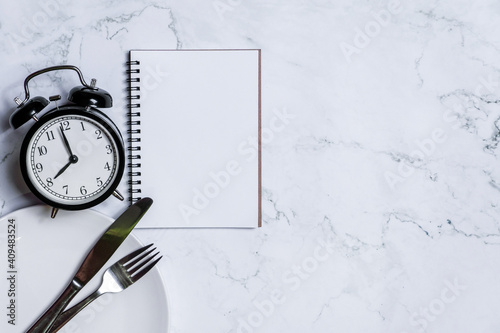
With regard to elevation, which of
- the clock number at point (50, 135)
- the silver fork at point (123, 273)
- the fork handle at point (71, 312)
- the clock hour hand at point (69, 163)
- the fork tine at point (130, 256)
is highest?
the clock number at point (50, 135)

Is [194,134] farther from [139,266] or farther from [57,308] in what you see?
[57,308]

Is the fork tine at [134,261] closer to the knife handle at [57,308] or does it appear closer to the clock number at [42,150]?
the knife handle at [57,308]

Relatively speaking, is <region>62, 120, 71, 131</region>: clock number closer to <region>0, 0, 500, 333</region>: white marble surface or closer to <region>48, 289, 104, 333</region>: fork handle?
<region>0, 0, 500, 333</region>: white marble surface

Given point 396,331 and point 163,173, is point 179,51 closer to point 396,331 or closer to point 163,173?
point 163,173

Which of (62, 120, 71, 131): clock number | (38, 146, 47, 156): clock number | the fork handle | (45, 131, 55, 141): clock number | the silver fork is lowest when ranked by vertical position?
the fork handle

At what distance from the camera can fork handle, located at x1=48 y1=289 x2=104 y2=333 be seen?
2.71ft

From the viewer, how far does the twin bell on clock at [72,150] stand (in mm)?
782

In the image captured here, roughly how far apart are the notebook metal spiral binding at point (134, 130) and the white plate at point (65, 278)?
0.08 metres

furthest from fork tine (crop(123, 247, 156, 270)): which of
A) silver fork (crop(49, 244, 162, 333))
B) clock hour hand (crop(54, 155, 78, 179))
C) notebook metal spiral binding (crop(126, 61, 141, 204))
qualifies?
clock hour hand (crop(54, 155, 78, 179))

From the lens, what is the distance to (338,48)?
0.88 metres

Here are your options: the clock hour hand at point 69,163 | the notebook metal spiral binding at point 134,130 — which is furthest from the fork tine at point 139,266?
the clock hour hand at point 69,163

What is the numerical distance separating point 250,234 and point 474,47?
563 millimetres

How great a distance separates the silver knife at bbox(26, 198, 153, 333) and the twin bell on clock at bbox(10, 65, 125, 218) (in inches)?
2.6

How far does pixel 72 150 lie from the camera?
799 mm
